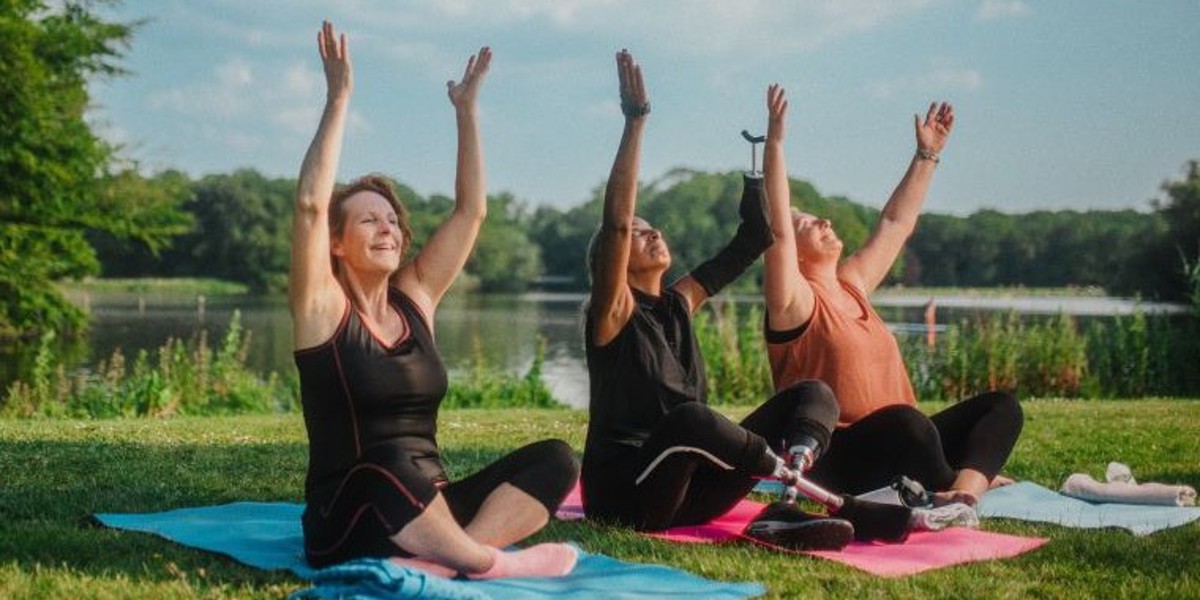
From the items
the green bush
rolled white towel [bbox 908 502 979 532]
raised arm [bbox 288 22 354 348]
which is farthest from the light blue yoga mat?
the green bush

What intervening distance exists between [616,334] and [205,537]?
5.27ft

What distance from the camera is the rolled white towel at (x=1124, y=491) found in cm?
518

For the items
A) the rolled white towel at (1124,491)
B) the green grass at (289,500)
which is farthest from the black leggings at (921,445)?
the rolled white towel at (1124,491)

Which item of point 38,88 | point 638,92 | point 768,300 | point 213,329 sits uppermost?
point 38,88

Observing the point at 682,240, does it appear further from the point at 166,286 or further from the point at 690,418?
the point at 690,418

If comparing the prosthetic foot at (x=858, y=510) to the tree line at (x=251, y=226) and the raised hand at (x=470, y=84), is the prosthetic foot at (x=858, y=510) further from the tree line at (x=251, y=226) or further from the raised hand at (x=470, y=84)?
the tree line at (x=251, y=226)

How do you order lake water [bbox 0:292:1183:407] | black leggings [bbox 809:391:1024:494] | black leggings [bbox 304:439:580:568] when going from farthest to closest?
lake water [bbox 0:292:1183:407] → black leggings [bbox 809:391:1024:494] → black leggings [bbox 304:439:580:568]

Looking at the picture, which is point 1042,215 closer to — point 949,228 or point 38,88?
point 949,228

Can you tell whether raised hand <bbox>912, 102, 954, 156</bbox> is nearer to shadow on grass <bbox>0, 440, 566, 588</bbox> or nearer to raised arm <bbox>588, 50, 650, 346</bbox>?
raised arm <bbox>588, 50, 650, 346</bbox>

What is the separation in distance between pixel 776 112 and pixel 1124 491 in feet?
7.46

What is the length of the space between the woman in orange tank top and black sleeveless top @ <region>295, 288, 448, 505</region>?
179cm

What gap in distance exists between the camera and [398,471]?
3.47 meters

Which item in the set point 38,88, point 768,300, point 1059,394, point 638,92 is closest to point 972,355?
point 1059,394

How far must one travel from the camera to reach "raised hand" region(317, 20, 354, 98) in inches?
140
